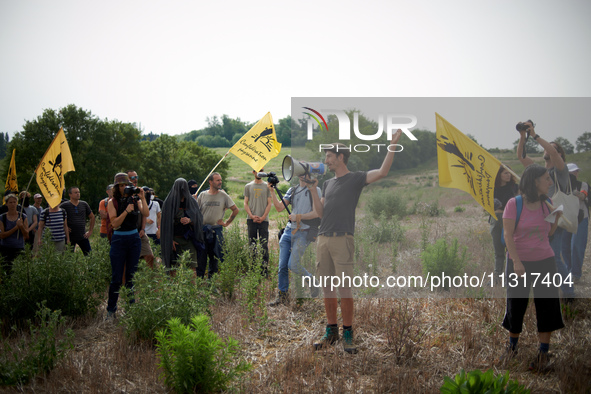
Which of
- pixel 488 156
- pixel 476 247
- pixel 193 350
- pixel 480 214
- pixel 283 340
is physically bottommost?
pixel 283 340

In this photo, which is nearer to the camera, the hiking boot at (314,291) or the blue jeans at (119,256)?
the blue jeans at (119,256)

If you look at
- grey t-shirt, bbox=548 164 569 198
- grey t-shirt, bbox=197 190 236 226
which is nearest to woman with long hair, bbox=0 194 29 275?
grey t-shirt, bbox=197 190 236 226

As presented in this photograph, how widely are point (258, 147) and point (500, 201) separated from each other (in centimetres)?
477

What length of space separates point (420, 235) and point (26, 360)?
5325 mm

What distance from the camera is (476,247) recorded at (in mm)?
6574

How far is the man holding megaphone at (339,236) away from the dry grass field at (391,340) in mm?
296

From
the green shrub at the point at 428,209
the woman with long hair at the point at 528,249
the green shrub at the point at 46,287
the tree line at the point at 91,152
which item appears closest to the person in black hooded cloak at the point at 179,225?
the green shrub at the point at 46,287

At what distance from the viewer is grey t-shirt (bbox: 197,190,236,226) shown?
7.39 metres

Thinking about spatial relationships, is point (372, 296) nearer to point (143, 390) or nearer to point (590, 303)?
point (590, 303)

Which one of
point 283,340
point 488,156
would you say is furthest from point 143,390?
point 488,156

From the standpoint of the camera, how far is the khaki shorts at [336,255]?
4.50 m

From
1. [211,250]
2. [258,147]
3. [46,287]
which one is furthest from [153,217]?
[46,287]

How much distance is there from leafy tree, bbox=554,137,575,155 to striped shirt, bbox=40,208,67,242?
8.52m

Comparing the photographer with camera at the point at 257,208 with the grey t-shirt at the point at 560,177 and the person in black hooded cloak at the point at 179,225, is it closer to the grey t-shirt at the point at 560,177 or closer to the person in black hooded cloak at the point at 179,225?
the person in black hooded cloak at the point at 179,225
